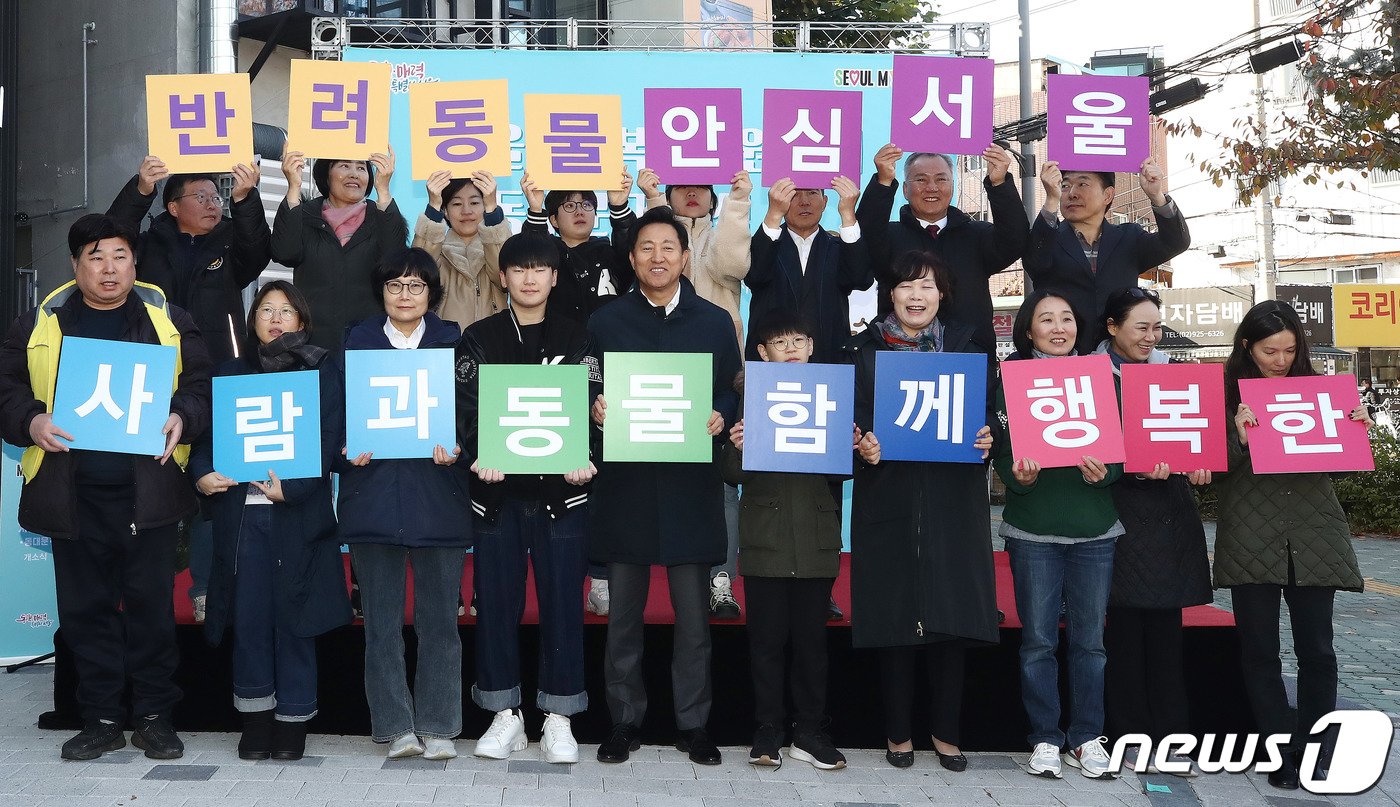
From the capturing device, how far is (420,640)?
4.12 m

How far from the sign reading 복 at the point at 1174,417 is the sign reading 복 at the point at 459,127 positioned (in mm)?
2425

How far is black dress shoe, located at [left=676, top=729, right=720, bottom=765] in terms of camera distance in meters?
A: 4.19

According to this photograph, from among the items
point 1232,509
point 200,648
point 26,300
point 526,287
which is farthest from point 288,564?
point 26,300

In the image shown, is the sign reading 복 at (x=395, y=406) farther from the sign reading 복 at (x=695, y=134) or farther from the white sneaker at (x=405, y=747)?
the sign reading 복 at (x=695, y=134)

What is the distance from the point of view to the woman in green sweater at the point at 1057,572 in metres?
4.07

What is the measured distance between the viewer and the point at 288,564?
4062 millimetres

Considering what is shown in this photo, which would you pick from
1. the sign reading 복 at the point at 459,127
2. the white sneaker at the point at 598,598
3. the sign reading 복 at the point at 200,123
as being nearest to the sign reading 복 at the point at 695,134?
the sign reading 복 at the point at 459,127

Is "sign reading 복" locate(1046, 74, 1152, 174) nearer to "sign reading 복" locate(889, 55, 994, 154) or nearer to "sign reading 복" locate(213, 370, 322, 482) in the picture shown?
"sign reading 복" locate(889, 55, 994, 154)

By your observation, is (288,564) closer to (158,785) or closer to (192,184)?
(158,785)

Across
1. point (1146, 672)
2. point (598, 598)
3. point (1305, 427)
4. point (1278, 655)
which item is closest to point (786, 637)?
point (598, 598)

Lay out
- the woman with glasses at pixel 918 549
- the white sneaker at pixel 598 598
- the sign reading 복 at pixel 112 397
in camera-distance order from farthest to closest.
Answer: the white sneaker at pixel 598 598
the woman with glasses at pixel 918 549
the sign reading 복 at pixel 112 397

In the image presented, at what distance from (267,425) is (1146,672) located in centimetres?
316

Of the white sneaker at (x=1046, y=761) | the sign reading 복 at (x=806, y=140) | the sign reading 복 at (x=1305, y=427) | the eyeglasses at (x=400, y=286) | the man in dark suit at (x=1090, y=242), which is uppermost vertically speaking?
the sign reading 복 at (x=806, y=140)

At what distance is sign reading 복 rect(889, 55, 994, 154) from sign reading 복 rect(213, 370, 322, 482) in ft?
7.80
